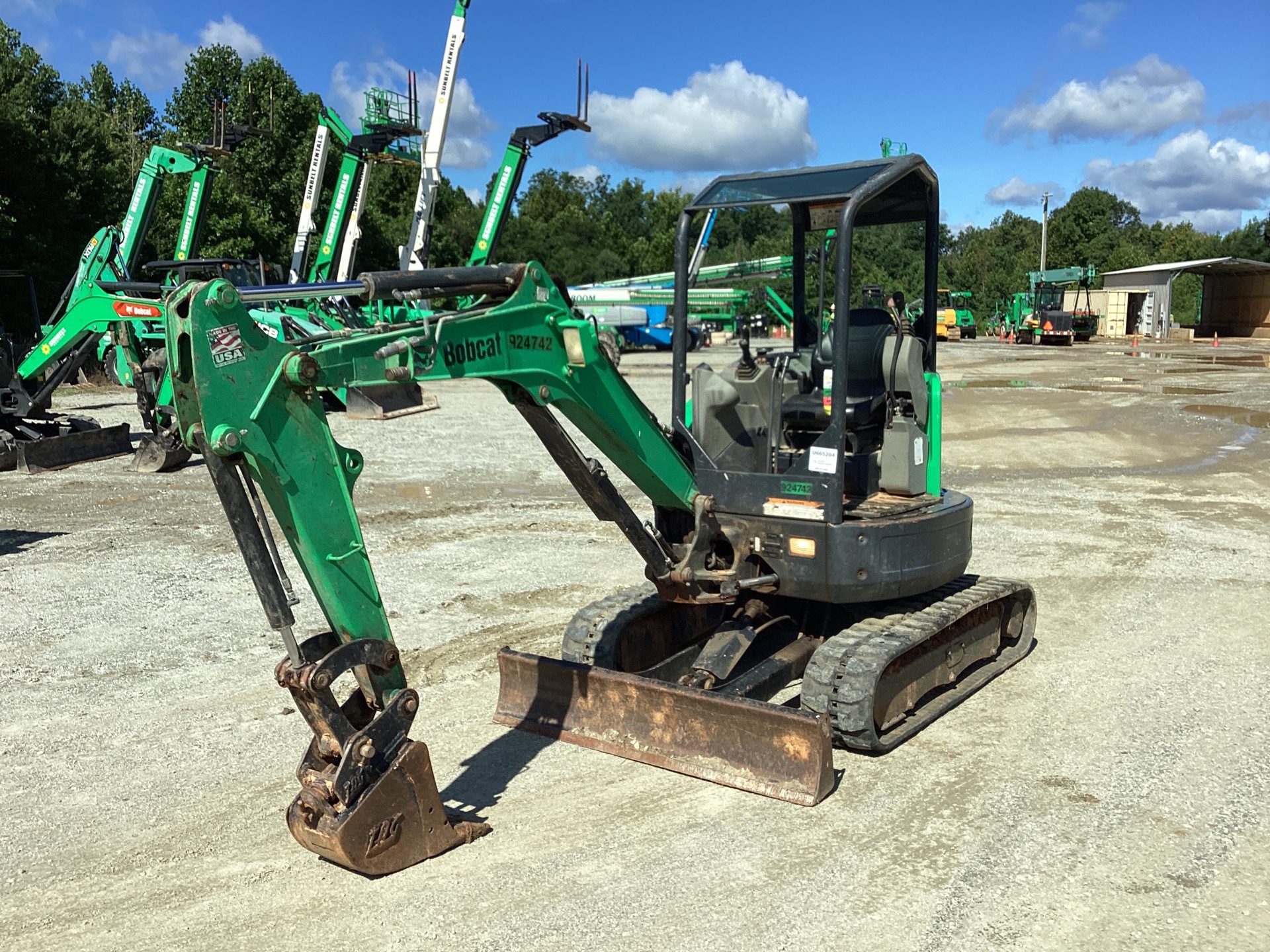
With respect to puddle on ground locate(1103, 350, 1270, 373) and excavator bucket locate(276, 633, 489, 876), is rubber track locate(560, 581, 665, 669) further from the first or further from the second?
puddle on ground locate(1103, 350, 1270, 373)

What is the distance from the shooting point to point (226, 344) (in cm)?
359

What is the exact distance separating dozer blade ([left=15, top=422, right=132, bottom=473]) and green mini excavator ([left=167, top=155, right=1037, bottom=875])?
1014 centimetres

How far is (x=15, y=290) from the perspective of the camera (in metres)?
28.3

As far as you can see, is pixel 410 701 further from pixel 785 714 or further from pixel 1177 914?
pixel 1177 914

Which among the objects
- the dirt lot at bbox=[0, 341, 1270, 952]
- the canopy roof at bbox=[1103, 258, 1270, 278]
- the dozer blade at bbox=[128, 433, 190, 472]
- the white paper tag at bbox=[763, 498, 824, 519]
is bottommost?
the dirt lot at bbox=[0, 341, 1270, 952]

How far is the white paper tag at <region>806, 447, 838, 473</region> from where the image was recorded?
5.27m

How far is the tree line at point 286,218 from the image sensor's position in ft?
86.5

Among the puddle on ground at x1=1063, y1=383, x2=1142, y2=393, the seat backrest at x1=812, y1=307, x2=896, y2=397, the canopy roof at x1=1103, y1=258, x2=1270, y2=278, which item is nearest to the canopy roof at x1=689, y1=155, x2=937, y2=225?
the seat backrest at x1=812, y1=307, x2=896, y2=397

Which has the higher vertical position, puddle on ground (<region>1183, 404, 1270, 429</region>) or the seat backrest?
the seat backrest

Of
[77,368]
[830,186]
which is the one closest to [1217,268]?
[77,368]

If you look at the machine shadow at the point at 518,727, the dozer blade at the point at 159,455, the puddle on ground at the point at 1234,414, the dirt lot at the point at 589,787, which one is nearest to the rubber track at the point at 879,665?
the dirt lot at the point at 589,787

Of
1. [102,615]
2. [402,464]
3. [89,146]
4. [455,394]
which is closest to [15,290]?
[89,146]

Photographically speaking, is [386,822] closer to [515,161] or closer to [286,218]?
[515,161]

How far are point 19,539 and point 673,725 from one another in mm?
7561
